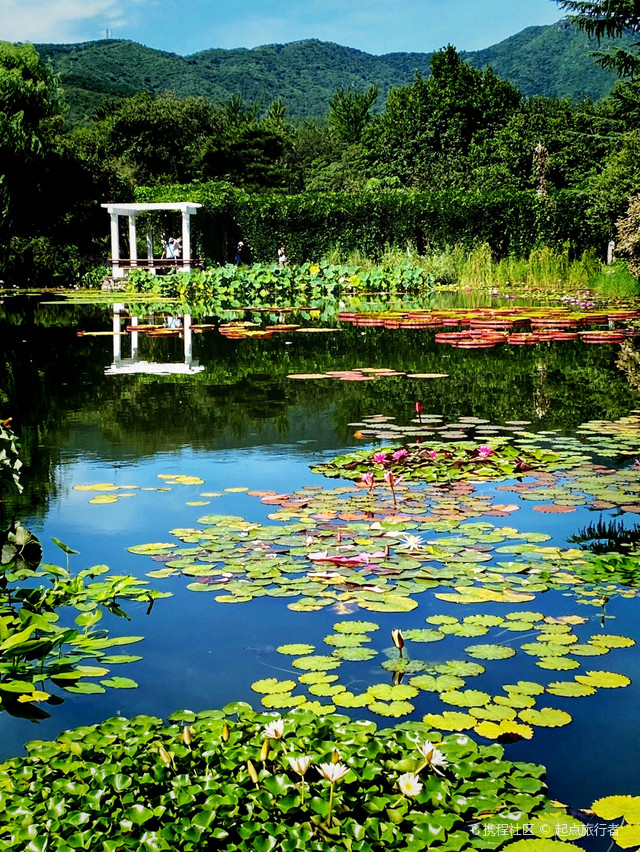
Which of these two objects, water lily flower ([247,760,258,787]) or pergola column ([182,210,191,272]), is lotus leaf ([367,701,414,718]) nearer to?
water lily flower ([247,760,258,787])

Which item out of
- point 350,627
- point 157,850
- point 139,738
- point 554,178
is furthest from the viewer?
point 554,178

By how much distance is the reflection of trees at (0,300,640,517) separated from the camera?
5.50 m

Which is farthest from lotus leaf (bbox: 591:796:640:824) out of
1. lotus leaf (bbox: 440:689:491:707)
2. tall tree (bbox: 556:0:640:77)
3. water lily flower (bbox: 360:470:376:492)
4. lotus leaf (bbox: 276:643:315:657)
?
tall tree (bbox: 556:0:640:77)

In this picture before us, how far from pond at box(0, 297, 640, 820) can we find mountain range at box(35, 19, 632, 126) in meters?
79.4

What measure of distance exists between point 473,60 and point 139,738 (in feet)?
382

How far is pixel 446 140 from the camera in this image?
40625 mm

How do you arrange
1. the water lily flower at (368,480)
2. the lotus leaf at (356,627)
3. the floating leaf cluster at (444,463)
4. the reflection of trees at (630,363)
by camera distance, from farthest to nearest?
the reflection of trees at (630,363), the floating leaf cluster at (444,463), the water lily flower at (368,480), the lotus leaf at (356,627)

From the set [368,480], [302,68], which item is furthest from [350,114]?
[368,480]

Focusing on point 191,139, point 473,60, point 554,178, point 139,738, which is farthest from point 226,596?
point 473,60

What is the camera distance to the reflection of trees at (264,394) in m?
5.50

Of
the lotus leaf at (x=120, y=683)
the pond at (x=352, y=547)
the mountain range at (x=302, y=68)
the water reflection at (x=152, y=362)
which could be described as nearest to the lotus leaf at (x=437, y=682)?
the pond at (x=352, y=547)

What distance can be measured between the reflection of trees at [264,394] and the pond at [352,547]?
0.04 m

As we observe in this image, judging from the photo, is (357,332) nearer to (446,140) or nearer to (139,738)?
(139,738)

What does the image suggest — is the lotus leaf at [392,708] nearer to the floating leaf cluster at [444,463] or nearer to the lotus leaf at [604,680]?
the lotus leaf at [604,680]
